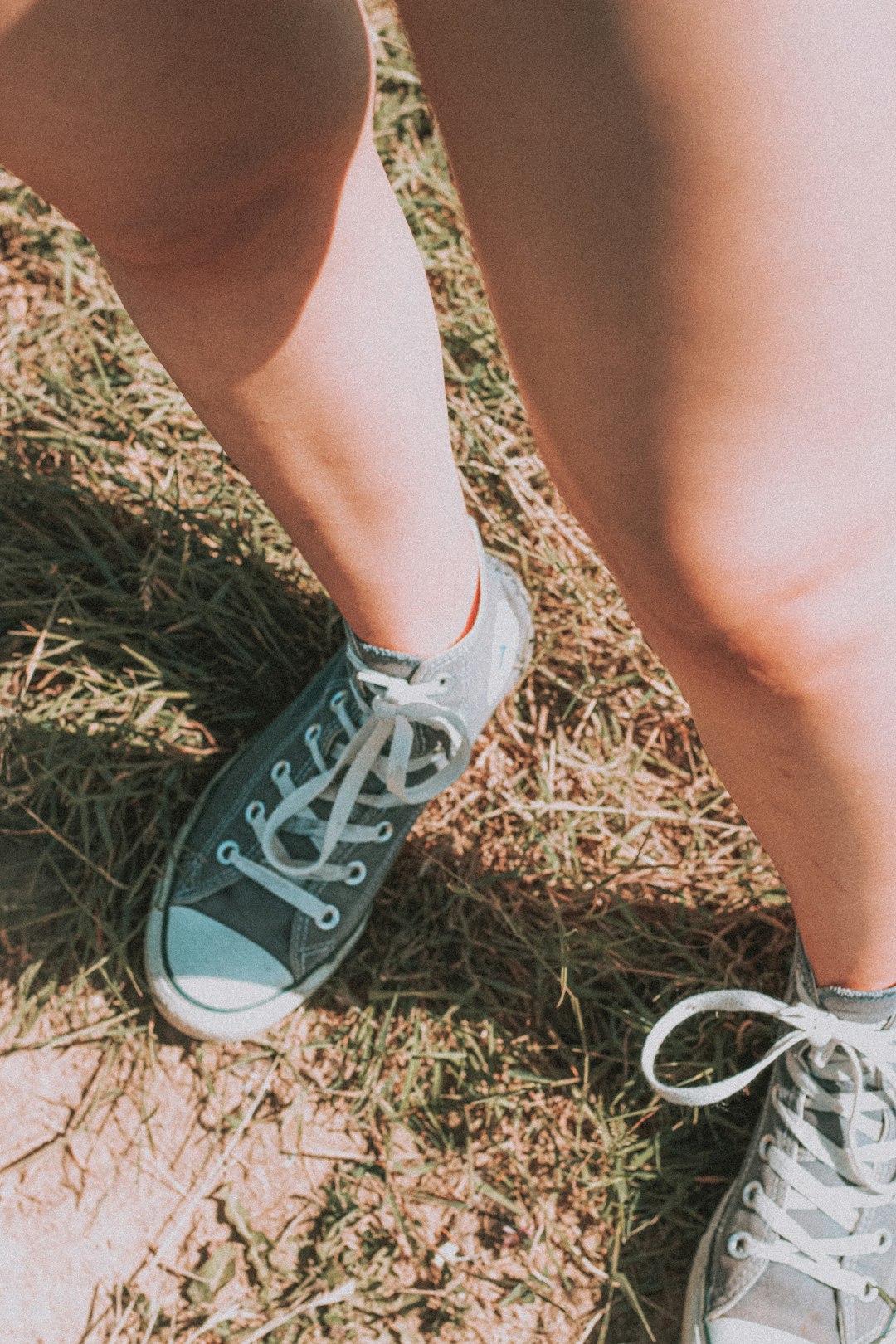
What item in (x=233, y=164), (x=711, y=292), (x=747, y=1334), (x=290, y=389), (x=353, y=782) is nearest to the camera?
(x=711, y=292)

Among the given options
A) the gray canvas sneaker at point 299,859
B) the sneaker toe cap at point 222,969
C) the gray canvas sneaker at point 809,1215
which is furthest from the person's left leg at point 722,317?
the sneaker toe cap at point 222,969

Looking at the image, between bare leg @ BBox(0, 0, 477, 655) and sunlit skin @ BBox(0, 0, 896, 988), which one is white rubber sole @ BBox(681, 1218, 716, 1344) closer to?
sunlit skin @ BBox(0, 0, 896, 988)

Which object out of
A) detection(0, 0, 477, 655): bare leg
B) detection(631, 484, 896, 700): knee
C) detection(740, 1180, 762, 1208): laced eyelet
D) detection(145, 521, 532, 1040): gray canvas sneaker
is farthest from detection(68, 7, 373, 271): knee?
detection(740, 1180, 762, 1208): laced eyelet

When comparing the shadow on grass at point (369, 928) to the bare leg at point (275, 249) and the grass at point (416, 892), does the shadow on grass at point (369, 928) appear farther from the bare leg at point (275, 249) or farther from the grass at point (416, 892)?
the bare leg at point (275, 249)

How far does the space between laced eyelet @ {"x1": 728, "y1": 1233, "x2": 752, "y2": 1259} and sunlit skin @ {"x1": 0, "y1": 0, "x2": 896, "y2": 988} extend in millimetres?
332

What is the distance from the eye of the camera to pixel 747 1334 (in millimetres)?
1049

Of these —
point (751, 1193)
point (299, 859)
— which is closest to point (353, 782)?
point (299, 859)

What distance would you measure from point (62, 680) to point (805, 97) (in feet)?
4.22

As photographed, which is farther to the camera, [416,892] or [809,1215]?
[416,892]

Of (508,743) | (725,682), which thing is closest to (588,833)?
(508,743)

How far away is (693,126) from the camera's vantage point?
0.42 m

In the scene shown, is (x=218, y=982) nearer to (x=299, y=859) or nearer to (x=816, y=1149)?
Result: (x=299, y=859)

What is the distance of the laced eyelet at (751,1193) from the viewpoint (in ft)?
3.60

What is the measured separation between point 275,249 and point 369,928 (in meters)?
0.85
